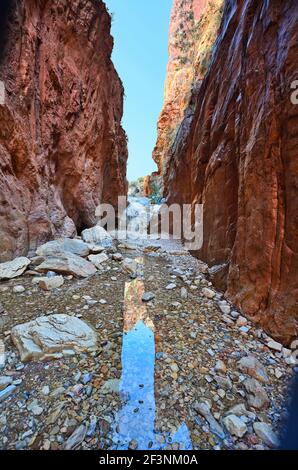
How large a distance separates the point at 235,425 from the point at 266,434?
195 millimetres

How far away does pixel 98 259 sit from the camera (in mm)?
3980

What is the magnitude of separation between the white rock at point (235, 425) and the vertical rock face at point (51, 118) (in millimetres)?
3426

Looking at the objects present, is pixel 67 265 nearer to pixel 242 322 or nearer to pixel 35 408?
pixel 35 408

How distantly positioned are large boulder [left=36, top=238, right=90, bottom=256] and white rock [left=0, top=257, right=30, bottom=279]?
38cm

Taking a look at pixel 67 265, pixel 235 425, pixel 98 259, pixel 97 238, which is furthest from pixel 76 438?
pixel 97 238

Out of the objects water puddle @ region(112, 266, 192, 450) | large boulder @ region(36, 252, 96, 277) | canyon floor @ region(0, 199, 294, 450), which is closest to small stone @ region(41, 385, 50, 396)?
canyon floor @ region(0, 199, 294, 450)

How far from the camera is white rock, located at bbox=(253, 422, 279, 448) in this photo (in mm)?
1323

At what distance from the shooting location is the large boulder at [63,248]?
11.8 ft

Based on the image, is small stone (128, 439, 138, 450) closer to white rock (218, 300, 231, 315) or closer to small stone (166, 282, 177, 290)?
white rock (218, 300, 231, 315)

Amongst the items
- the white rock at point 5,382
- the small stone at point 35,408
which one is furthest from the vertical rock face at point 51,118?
the small stone at point 35,408

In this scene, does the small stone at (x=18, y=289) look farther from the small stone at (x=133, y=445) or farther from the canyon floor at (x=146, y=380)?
the small stone at (x=133, y=445)
